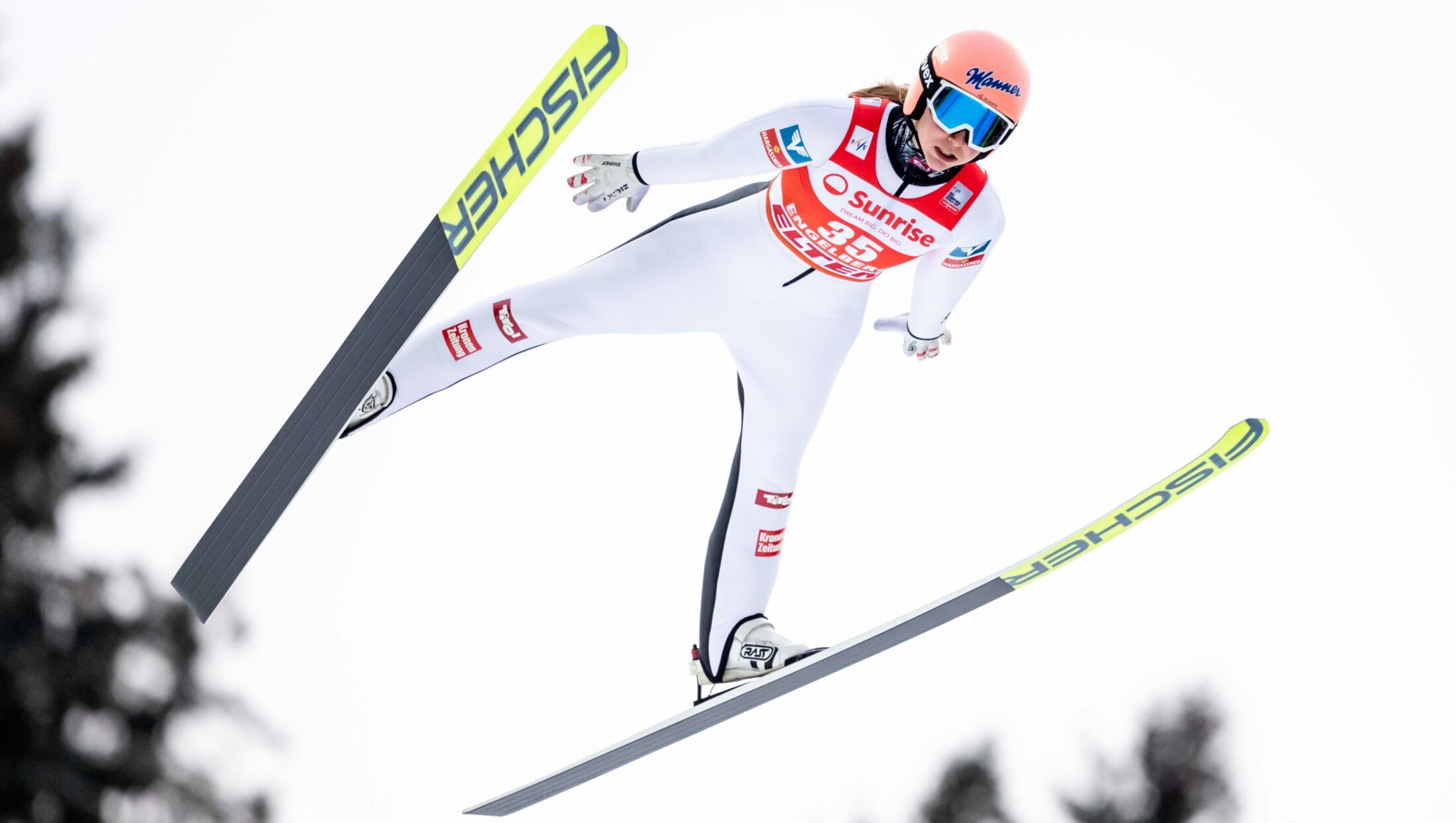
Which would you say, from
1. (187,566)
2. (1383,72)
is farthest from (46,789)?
(1383,72)

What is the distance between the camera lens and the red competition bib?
3.08 m

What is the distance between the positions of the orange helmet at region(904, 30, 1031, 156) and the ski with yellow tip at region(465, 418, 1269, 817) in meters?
1.07

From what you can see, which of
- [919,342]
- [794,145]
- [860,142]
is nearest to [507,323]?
[794,145]

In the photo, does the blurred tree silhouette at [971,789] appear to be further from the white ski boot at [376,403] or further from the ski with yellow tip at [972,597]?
the white ski boot at [376,403]

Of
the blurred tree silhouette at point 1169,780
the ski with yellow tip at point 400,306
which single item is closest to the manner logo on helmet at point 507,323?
A: the ski with yellow tip at point 400,306

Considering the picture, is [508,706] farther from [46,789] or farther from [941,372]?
[941,372]

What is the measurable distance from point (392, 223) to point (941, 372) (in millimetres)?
1996

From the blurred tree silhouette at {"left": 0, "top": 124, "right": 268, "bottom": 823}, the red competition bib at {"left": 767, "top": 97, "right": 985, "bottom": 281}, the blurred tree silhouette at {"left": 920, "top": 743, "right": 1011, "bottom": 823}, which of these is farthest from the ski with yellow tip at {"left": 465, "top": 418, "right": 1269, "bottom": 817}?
the blurred tree silhouette at {"left": 0, "top": 124, "right": 268, "bottom": 823}

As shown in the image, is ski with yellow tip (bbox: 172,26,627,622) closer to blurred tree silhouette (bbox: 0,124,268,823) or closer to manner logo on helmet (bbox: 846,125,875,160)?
manner logo on helmet (bbox: 846,125,875,160)

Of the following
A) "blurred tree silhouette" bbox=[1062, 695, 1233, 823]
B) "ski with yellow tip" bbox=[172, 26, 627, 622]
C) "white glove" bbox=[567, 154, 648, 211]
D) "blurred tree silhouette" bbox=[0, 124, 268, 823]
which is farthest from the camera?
"blurred tree silhouette" bbox=[1062, 695, 1233, 823]

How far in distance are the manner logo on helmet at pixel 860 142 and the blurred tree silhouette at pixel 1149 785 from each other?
8.75ft

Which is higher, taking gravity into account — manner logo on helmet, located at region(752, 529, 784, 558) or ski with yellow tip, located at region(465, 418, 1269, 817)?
manner logo on helmet, located at region(752, 529, 784, 558)

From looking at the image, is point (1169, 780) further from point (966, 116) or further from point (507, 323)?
point (507, 323)

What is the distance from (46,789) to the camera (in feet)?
13.3
